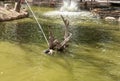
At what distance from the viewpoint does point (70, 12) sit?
44250 millimetres

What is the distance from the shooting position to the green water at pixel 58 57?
15.8 m

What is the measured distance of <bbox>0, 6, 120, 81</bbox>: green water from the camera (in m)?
15.8

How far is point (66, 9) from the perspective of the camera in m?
47.1

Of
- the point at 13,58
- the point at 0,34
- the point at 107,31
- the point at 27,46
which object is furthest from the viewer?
the point at 107,31

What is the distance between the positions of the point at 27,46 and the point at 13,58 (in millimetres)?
3346

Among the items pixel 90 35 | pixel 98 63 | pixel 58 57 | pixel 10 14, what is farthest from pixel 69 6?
pixel 98 63

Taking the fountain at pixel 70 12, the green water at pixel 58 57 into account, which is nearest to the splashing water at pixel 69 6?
the fountain at pixel 70 12

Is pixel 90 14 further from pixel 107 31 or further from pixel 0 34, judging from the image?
pixel 0 34

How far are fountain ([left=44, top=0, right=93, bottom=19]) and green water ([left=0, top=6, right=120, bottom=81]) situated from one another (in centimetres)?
1073

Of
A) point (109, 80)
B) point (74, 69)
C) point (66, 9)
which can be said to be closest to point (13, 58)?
point (74, 69)

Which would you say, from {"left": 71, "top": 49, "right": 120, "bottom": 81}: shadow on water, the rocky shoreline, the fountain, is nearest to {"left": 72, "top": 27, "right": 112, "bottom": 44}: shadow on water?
{"left": 71, "top": 49, "right": 120, "bottom": 81}: shadow on water

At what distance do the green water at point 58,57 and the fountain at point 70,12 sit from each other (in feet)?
35.2

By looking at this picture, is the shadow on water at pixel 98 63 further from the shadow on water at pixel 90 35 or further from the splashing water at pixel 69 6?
the splashing water at pixel 69 6

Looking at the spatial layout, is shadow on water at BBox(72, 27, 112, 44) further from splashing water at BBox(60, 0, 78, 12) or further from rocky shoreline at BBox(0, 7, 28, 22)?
splashing water at BBox(60, 0, 78, 12)
